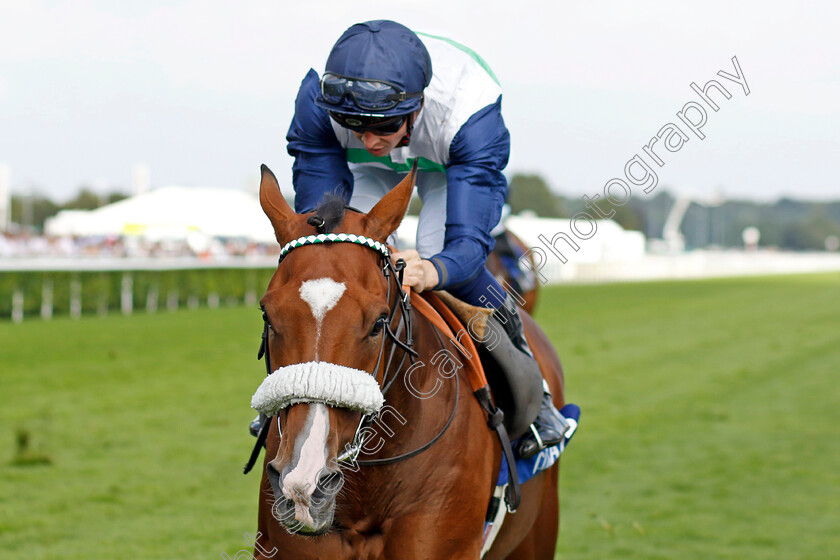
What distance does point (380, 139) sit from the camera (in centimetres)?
295

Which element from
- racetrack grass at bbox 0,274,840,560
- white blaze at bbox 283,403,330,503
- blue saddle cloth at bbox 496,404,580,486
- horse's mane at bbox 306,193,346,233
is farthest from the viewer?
racetrack grass at bbox 0,274,840,560

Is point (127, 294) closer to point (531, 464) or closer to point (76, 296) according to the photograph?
point (76, 296)

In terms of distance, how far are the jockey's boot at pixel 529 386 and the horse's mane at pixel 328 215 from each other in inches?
40.3

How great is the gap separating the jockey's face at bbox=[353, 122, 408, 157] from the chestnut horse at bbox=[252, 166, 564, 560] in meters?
0.41

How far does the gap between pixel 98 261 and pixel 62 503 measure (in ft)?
48.3

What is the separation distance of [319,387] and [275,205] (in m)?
0.64

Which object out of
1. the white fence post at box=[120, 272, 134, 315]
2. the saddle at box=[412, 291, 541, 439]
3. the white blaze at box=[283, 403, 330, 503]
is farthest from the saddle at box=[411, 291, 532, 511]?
the white fence post at box=[120, 272, 134, 315]

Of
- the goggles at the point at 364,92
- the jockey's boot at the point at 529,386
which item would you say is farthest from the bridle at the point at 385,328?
the jockey's boot at the point at 529,386

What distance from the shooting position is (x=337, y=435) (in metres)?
2.21

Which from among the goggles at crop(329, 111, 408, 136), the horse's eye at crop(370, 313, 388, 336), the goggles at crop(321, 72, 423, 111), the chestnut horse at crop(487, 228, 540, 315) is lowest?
the chestnut horse at crop(487, 228, 540, 315)

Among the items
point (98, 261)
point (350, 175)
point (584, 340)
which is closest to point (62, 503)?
point (350, 175)

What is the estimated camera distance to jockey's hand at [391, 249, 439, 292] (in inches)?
105

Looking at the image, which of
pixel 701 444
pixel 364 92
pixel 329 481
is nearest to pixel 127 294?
pixel 701 444

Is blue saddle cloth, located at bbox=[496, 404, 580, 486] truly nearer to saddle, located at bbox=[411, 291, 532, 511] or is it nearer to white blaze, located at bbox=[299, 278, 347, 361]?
saddle, located at bbox=[411, 291, 532, 511]
